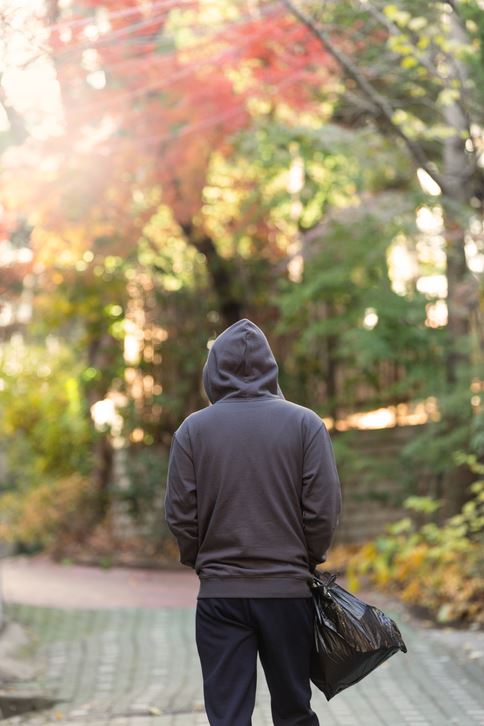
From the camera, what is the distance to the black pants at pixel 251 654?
4195mm

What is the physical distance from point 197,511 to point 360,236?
8.99 metres

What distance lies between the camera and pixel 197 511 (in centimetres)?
433

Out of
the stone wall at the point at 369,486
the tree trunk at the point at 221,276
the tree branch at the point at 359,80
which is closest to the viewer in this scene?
the tree branch at the point at 359,80

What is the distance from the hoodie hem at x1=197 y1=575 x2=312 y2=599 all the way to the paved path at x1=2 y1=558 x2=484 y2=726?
260cm

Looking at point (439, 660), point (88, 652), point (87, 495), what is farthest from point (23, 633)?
point (87, 495)

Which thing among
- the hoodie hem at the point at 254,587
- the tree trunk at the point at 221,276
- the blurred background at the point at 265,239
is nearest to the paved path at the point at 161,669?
the blurred background at the point at 265,239

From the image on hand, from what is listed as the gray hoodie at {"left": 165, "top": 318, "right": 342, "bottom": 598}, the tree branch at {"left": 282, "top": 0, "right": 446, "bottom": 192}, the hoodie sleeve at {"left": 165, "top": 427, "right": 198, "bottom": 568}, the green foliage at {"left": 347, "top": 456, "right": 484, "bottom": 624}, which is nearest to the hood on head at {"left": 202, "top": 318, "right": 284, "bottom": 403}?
the gray hoodie at {"left": 165, "top": 318, "right": 342, "bottom": 598}

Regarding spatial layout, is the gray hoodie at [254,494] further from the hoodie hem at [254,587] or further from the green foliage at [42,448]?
the green foliage at [42,448]

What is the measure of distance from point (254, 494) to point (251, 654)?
57 centimetres

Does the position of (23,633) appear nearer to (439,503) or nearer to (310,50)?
(439,503)

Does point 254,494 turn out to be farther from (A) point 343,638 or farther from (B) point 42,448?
(B) point 42,448

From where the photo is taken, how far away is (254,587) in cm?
419

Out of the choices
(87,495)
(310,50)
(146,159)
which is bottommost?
(87,495)

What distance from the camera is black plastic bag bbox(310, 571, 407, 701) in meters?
4.27
